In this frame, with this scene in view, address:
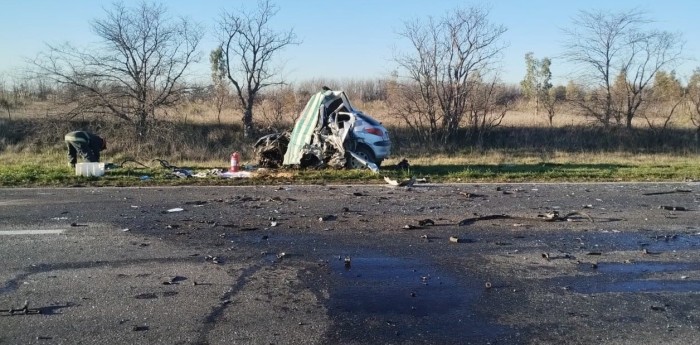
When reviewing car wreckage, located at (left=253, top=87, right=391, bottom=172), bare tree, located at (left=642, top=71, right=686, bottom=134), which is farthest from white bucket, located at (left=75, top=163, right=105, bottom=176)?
bare tree, located at (left=642, top=71, right=686, bottom=134)

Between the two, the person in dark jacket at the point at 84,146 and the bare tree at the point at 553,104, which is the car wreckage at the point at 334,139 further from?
the bare tree at the point at 553,104

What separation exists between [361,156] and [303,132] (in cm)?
182

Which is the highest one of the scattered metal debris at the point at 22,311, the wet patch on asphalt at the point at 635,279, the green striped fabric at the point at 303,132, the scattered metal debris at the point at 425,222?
the green striped fabric at the point at 303,132

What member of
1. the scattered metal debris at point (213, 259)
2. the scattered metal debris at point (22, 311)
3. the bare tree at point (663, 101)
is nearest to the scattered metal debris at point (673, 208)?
the scattered metal debris at point (213, 259)

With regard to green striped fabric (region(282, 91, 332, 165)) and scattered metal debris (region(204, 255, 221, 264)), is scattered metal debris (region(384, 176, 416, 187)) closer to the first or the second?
green striped fabric (region(282, 91, 332, 165))

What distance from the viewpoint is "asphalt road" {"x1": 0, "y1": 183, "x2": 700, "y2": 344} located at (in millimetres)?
4570

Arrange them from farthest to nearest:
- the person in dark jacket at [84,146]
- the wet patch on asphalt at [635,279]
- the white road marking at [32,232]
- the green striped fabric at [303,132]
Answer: the green striped fabric at [303,132] < the person in dark jacket at [84,146] < the white road marking at [32,232] < the wet patch on asphalt at [635,279]

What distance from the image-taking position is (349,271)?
6.12 metres

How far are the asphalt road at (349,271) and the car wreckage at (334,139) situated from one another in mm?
5004

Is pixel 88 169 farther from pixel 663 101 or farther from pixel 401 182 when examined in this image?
pixel 663 101

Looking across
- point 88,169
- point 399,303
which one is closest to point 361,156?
point 88,169

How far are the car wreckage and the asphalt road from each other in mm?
5004

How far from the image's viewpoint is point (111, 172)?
14.7m

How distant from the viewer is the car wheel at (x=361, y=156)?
15.4 meters
